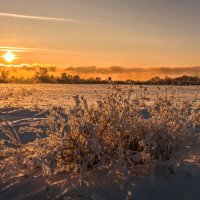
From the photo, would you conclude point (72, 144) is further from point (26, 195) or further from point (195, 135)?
point (195, 135)

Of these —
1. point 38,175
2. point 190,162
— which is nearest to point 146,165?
point 190,162

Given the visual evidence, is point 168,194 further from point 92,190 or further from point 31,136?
point 31,136

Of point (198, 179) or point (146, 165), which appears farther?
point (146, 165)

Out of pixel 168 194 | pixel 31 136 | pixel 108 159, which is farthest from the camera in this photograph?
pixel 31 136

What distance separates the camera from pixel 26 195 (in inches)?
142

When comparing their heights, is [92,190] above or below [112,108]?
below

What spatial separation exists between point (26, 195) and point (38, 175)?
0.36 m

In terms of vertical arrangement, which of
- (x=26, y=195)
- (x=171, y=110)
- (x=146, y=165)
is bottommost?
(x=26, y=195)

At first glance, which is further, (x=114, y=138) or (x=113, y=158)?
(x=114, y=138)

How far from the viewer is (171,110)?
413 cm

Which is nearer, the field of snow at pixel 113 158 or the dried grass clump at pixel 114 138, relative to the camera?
the field of snow at pixel 113 158

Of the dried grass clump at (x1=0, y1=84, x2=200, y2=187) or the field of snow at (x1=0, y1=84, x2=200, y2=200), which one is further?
the dried grass clump at (x1=0, y1=84, x2=200, y2=187)

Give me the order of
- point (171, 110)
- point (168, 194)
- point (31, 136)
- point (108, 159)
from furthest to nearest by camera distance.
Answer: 1. point (31, 136)
2. point (171, 110)
3. point (108, 159)
4. point (168, 194)

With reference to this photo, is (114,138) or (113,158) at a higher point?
(114,138)
